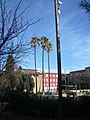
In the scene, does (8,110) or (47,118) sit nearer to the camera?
(47,118)

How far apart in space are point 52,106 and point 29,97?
2471 millimetres

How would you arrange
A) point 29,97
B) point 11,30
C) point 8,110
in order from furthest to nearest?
point 8,110 < point 29,97 < point 11,30

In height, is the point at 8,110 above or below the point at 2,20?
below

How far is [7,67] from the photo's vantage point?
9242 mm

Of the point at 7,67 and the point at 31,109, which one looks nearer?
the point at 7,67

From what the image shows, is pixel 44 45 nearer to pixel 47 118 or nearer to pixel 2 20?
pixel 47 118

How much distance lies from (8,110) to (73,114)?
5.63 metres

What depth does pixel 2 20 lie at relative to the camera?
9039 millimetres

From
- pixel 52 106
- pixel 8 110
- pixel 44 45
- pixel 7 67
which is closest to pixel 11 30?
pixel 7 67

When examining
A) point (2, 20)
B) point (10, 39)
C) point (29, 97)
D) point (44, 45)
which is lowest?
point (29, 97)

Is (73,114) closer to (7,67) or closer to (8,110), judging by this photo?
(8,110)

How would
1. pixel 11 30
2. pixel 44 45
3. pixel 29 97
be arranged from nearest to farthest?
pixel 11 30
pixel 29 97
pixel 44 45

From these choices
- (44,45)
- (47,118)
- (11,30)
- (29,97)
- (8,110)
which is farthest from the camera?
(44,45)

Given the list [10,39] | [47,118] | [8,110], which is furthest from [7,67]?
[8,110]
